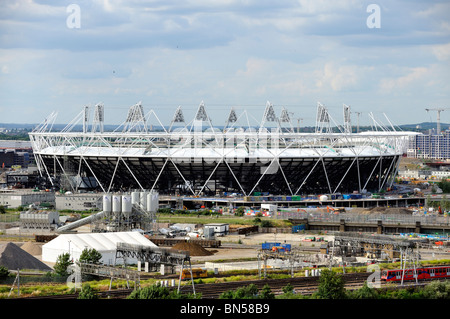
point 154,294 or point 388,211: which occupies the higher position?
point 388,211

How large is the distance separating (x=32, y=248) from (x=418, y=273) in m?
31.9

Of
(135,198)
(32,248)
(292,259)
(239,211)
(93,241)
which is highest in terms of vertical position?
(135,198)

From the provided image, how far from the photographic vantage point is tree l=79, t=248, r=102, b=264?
5641 centimetres

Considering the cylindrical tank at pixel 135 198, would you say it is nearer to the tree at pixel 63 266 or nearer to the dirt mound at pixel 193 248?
the dirt mound at pixel 193 248

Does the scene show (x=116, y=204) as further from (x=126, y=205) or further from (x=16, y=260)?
(x=16, y=260)

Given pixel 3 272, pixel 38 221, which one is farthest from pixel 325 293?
pixel 38 221

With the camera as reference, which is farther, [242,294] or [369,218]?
[369,218]

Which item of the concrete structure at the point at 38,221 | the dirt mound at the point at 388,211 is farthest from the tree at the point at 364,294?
the dirt mound at the point at 388,211

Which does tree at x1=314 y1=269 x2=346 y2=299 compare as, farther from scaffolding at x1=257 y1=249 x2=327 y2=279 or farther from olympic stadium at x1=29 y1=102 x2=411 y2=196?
olympic stadium at x1=29 y1=102 x2=411 y2=196

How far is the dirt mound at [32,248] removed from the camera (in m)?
66.0

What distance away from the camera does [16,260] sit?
183ft

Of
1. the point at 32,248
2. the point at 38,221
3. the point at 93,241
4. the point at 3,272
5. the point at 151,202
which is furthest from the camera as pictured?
the point at 38,221

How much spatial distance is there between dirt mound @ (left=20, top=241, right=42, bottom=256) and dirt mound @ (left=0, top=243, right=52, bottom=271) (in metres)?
8.54
